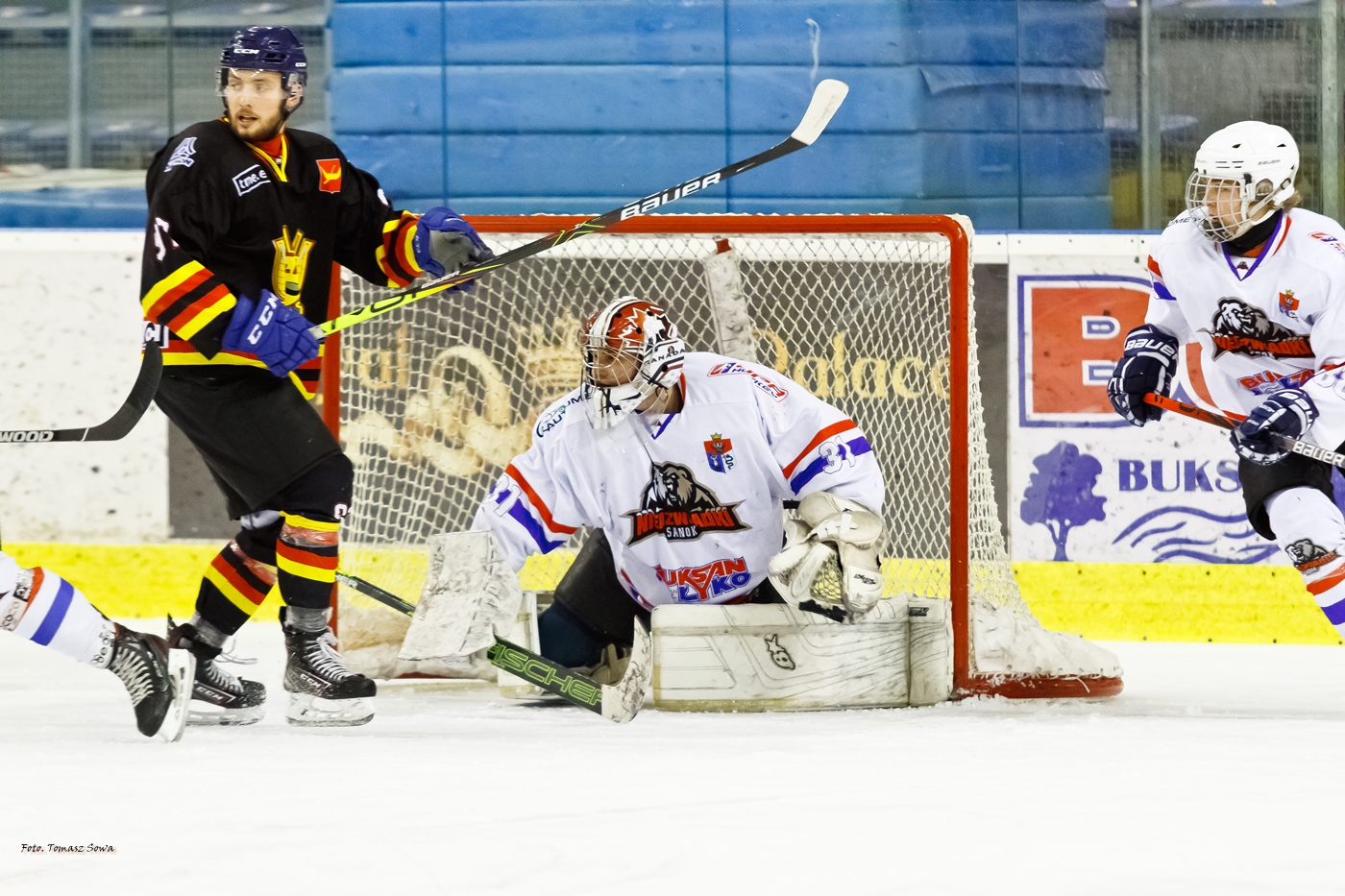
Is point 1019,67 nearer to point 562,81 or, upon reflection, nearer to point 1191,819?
point 562,81

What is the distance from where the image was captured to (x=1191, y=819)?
1.80 m

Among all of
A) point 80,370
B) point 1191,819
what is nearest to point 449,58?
point 80,370

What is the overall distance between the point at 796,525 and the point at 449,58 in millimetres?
2211

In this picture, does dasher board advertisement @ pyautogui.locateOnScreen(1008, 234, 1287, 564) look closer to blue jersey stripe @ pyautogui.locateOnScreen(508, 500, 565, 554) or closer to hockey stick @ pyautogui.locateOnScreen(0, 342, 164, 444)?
blue jersey stripe @ pyautogui.locateOnScreen(508, 500, 565, 554)

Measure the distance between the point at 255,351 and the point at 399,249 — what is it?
1.38 ft

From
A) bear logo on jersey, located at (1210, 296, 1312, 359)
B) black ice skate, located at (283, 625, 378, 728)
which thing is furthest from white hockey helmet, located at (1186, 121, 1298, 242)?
black ice skate, located at (283, 625, 378, 728)

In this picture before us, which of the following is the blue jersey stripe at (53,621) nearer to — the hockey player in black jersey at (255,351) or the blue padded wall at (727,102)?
the hockey player in black jersey at (255,351)

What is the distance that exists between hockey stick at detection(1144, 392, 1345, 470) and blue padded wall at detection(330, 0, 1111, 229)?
135cm

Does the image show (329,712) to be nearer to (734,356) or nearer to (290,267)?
(290,267)

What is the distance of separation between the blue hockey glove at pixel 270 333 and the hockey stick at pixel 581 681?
1.62ft

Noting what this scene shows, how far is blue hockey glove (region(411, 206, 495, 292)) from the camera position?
2.75m

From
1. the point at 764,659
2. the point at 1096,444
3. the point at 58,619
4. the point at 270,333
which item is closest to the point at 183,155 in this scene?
the point at 270,333

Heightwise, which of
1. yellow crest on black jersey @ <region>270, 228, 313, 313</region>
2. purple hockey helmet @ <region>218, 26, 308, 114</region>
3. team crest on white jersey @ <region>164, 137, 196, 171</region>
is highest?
purple hockey helmet @ <region>218, 26, 308, 114</region>

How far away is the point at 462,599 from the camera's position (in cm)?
256
